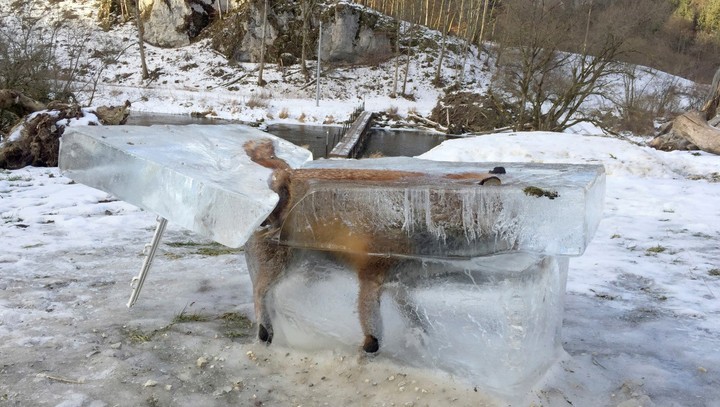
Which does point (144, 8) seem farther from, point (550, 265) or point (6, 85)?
point (550, 265)

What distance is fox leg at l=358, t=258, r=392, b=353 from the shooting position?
8.50 ft

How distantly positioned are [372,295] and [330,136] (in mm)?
21303

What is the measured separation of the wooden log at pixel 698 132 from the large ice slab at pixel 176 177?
1177 centimetres

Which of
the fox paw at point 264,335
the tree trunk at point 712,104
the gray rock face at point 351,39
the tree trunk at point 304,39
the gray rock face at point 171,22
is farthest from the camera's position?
the gray rock face at point 171,22

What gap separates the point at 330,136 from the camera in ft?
77.6

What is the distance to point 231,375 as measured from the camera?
2.65m

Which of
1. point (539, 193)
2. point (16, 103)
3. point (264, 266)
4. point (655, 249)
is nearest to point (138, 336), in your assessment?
point (264, 266)

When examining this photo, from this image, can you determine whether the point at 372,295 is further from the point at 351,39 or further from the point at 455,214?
the point at 351,39

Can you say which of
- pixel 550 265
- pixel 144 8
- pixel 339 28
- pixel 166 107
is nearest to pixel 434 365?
pixel 550 265

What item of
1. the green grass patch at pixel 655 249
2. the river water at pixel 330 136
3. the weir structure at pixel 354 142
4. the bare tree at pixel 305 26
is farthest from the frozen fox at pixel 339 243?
the bare tree at pixel 305 26

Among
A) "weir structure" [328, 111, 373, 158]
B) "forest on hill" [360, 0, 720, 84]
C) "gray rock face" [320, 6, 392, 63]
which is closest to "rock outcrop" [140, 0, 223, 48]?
"gray rock face" [320, 6, 392, 63]

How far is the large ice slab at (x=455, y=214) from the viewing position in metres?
2.24

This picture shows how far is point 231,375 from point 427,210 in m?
1.18

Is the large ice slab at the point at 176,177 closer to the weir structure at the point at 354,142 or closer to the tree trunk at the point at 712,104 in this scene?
the weir structure at the point at 354,142
